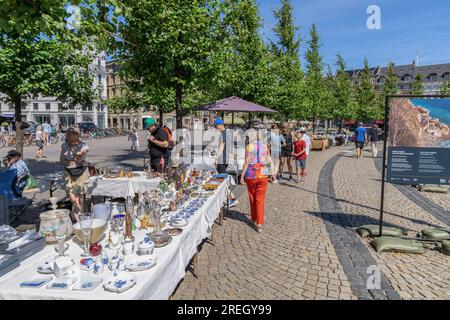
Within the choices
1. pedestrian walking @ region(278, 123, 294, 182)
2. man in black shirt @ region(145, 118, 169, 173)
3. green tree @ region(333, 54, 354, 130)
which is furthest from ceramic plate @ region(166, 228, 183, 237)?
green tree @ region(333, 54, 354, 130)

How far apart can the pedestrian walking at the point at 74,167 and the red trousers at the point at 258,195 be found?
3155 mm

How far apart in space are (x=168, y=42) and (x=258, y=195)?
13.6ft

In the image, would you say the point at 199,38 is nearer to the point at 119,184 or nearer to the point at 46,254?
the point at 119,184

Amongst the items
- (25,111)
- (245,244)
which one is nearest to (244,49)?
(245,244)

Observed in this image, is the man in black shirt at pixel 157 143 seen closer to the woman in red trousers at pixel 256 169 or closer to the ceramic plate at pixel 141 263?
the woman in red trousers at pixel 256 169

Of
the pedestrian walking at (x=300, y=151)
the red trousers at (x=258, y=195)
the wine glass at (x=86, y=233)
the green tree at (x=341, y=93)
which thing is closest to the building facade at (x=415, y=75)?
the green tree at (x=341, y=93)

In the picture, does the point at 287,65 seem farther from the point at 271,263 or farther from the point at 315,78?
the point at 271,263

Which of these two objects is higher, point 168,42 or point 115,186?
point 168,42

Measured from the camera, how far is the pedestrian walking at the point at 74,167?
537 cm

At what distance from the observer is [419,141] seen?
496 centimetres

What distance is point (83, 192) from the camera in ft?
18.7

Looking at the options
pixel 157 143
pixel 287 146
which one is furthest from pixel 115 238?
pixel 287 146
